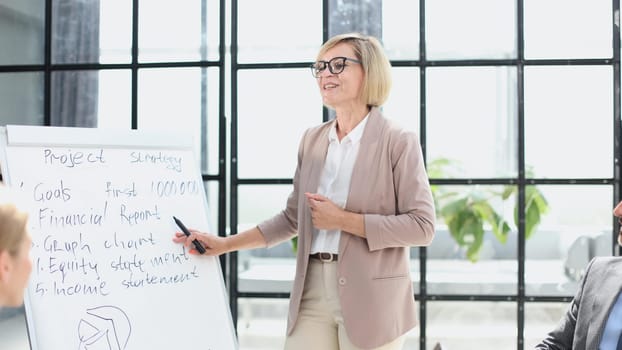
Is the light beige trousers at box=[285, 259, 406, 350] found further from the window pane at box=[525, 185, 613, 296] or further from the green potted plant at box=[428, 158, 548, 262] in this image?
the window pane at box=[525, 185, 613, 296]

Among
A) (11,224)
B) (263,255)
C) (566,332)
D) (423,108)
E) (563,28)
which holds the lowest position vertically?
(566,332)

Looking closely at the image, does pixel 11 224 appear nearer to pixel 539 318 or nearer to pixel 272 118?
pixel 272 118

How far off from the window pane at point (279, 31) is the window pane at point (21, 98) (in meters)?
0.92

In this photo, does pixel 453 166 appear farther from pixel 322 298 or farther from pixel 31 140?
pixel 31 140

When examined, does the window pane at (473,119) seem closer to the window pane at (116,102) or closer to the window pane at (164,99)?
the window pane at (164,99)

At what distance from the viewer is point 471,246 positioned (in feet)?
9.32

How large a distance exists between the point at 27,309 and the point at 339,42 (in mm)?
1246

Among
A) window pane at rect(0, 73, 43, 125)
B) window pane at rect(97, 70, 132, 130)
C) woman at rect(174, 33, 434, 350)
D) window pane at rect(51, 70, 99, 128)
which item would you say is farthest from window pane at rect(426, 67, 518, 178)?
window pane at rect(0, 73, 43, 125)

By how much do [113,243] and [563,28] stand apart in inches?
80.2

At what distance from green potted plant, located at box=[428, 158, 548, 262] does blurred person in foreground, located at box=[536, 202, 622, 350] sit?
853 millimetres

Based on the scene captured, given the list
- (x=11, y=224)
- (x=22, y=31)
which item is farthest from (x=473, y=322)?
(x=22, y=31)

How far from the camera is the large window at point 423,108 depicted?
278cm

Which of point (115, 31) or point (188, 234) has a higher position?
point (115, 31)

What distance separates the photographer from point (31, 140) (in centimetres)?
185
